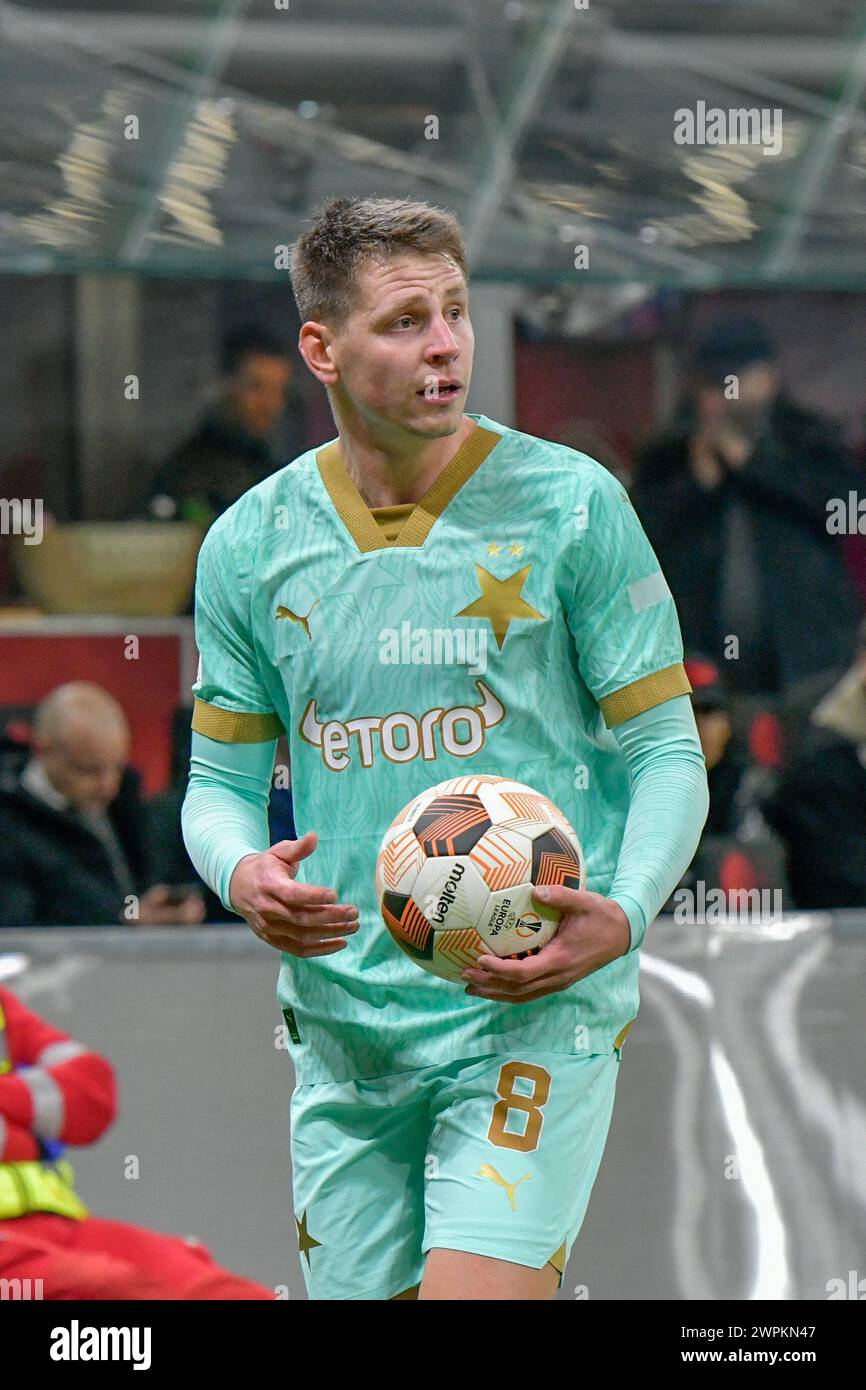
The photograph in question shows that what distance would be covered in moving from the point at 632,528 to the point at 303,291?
22.7 inches

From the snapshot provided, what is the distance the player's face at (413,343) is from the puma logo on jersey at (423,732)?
1.22ft

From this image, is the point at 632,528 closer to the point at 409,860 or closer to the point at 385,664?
the point at 385,664

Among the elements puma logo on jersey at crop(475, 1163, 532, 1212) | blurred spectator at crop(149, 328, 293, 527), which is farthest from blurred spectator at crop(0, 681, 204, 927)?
puma logo on jersey at crop(475, 1163, 532, 1212)

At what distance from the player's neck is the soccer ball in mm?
451

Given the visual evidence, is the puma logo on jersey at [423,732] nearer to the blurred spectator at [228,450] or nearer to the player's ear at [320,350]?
the player's ear at [320,350]

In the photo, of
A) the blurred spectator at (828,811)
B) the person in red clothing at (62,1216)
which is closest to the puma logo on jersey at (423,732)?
the person in red clothing at (62,1216)

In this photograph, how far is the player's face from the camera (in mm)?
2580

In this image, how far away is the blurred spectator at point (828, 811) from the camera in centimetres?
659

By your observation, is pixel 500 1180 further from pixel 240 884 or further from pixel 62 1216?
pixel 62 1216

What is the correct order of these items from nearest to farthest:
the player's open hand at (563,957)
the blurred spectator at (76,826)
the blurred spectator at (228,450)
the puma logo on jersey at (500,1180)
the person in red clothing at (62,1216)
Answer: the player's open hand at (563,957)
the puma logo on jersey at (500,1180)
the person in red clothing at (62,1216)
the blurred spectator at (76,826)
the blurred spectator at (228,450)

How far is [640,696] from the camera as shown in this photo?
257 centimetres

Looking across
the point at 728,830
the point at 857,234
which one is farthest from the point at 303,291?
the point at 857,234

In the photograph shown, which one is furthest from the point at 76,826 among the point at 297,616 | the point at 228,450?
the point at 297,616

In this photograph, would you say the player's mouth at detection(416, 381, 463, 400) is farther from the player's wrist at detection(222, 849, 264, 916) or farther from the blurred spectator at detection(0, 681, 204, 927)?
the blurred spectator at detection(0, 681, 204, 927)
